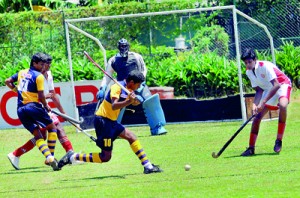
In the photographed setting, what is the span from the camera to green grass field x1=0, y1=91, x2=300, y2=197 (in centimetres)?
1317

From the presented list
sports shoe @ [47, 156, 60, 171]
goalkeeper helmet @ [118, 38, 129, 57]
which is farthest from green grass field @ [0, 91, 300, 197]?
goalkeeper helmet @ [118, 38, 129, 57]

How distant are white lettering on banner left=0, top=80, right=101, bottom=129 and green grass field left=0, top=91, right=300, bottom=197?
8.98 ft

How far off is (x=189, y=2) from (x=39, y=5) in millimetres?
10902

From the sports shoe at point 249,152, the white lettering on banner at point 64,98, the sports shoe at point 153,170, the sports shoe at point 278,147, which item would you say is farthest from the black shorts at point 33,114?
the white lettering on banner at point 64,98

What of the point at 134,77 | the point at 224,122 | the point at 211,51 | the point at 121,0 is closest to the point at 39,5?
the point at 121,0

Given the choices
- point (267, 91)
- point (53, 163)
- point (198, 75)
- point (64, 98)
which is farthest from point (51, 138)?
point (198, 75)

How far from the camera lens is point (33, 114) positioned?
16.3 m

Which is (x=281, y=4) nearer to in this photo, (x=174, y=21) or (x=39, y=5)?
(x=174, y=21)

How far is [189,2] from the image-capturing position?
26219mm

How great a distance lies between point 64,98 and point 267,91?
8.31 m

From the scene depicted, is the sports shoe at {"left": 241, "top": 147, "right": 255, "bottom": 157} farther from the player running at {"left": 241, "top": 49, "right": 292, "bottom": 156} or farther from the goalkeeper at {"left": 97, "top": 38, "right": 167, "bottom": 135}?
the goalkeeper at {"left": 97, "top": 38, "right": 167, "bottom": 135}

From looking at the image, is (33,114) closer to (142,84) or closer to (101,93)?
(101,93)

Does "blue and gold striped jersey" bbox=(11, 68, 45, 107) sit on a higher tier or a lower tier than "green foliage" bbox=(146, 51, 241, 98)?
higher

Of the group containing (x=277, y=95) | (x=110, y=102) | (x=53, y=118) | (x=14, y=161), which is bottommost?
(x=14, y=161)
